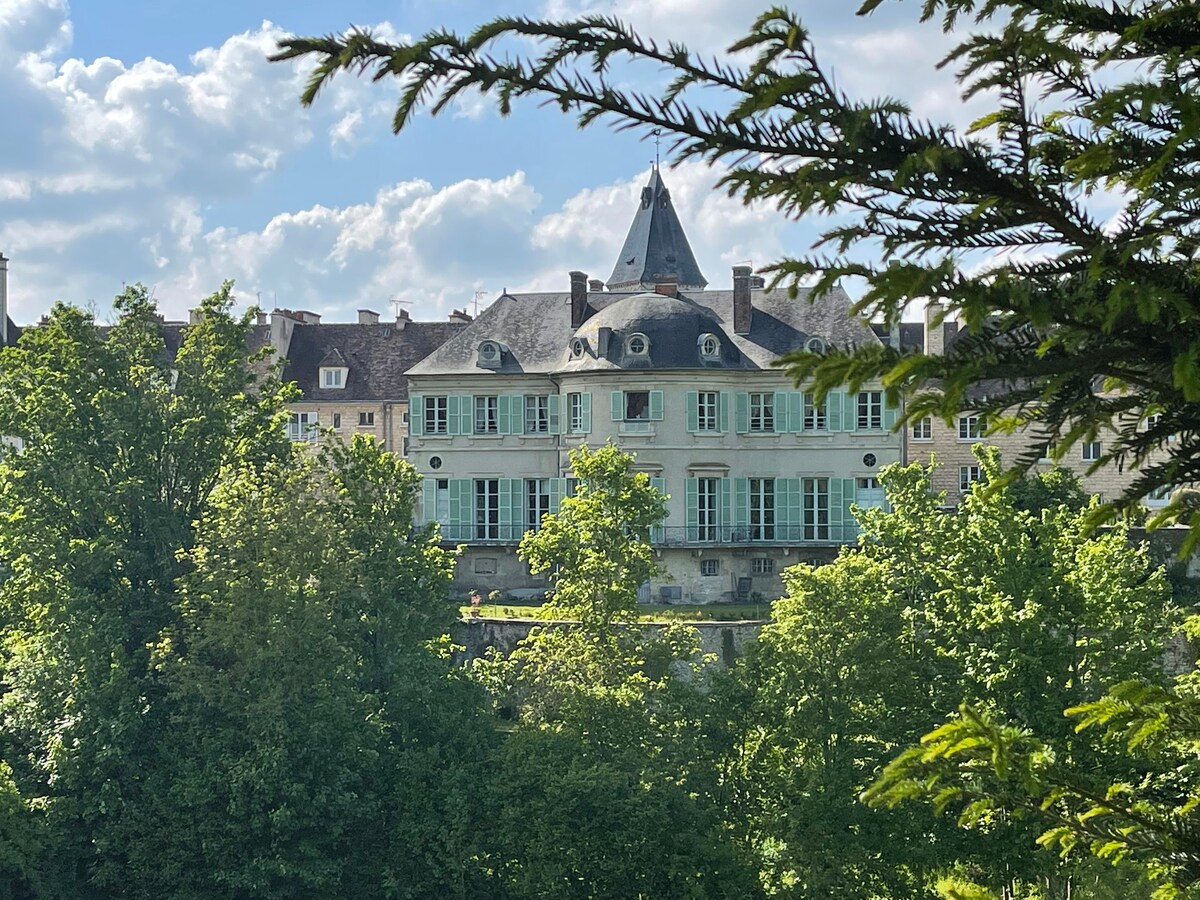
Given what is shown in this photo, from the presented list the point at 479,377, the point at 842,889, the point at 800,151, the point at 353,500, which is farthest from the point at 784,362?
the point at 479,377

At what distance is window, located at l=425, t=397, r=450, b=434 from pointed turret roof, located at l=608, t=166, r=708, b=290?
24.1 m

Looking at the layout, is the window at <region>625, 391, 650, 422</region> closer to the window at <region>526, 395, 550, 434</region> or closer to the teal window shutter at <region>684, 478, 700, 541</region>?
the teal window shutter at <region>684, 478, 700, 541</region>

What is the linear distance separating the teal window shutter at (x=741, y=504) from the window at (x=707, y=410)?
5.63 feet

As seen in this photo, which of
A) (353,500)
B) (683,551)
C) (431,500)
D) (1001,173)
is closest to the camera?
(1001,173)

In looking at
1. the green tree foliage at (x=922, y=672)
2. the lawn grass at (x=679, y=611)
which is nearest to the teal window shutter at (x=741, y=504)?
the lawn grass at (x=679, y=611)

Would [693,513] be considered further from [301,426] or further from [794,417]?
[301,426]

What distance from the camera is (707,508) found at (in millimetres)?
43531

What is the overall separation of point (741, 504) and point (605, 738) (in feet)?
56.0

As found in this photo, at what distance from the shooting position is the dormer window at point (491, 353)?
149ft

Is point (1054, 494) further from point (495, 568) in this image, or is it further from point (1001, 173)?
point (1001, 173)

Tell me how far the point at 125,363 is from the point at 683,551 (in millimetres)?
16279

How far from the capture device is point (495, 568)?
4375cm

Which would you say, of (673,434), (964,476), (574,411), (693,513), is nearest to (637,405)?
(673,434)

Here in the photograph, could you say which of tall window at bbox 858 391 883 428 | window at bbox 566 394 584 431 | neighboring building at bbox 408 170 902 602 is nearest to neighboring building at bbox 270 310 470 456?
neighboring building at bbox 408 170 902 602
